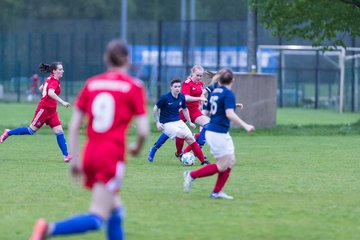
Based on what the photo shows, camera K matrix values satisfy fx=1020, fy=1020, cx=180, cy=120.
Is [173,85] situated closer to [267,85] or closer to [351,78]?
[267,85]

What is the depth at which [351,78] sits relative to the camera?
4450 centimetres

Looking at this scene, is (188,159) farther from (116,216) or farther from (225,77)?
(116,216)

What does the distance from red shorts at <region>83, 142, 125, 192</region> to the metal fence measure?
38.5 meters

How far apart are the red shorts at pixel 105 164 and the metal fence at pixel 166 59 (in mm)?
38509

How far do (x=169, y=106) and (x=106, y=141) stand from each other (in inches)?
383

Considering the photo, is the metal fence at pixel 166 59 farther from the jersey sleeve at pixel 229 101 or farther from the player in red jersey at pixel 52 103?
the jersey sleeve at pixel 229 101

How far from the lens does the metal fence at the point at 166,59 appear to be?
49.6m

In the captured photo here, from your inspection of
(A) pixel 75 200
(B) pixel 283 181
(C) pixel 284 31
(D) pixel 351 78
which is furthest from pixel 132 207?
(D) pixel 351 78

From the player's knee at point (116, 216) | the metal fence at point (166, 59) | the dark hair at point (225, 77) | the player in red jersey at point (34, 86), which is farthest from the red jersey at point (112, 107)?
the player in red jersey at point (34, 86)

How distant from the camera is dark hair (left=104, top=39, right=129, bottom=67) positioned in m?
8.48

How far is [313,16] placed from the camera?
105 feet

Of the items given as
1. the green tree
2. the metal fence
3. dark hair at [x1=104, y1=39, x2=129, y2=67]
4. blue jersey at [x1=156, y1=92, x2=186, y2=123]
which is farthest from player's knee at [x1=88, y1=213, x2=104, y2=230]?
the metal fence

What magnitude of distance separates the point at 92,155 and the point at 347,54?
39.3m

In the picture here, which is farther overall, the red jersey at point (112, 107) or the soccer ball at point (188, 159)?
the soccer ball at point (188, 159)
